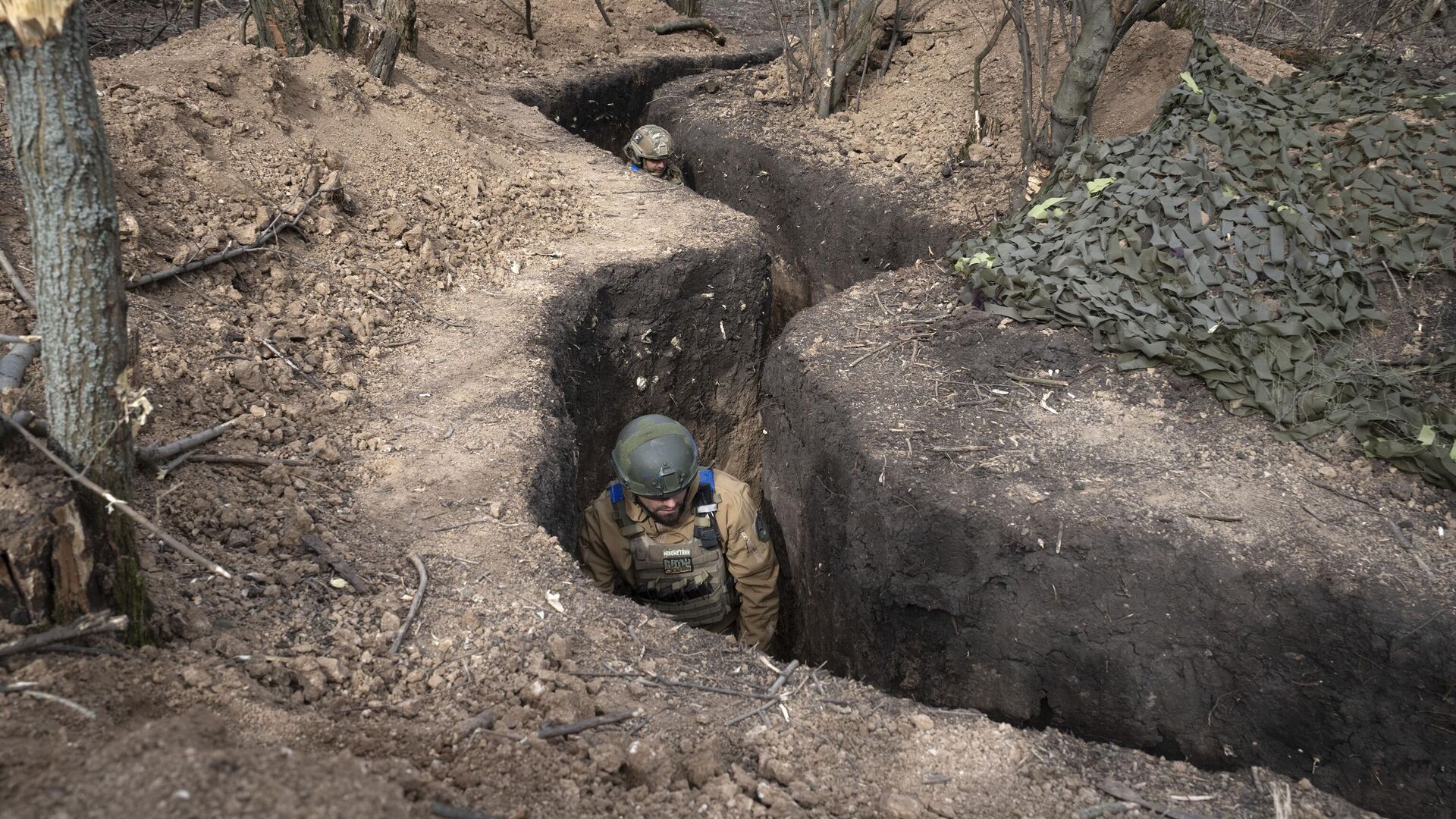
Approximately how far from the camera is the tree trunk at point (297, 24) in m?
6.38

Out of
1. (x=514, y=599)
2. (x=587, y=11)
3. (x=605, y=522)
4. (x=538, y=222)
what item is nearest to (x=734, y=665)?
(x=514, y=599)

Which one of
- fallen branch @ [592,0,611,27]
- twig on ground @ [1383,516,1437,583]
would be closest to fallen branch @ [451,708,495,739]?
twig on ground @ [1383,516,1437,583]

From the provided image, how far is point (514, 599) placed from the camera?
10.2 feet

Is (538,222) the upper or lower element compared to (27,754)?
lower

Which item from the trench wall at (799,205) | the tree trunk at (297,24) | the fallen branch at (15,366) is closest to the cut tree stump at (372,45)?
the tree trunk at (297,24)

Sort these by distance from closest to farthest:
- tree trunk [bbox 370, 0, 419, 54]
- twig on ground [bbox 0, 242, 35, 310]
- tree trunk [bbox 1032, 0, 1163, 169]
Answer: twig on ground [bbox 0, 242, 35, 310], tree trunk [bbox 1032, 0, 1163, 169], tree trunk [bbox 370, 0, 419, 54]

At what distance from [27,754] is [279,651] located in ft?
2.89

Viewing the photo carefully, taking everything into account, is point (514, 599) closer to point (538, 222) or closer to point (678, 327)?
point (678, 327)

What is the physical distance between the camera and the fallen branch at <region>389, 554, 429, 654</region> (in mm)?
2834

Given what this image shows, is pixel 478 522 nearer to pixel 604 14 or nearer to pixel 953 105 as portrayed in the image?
pixel 953 105

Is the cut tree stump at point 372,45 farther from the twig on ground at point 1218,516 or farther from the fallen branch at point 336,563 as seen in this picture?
the twig on ground at point 1218,516

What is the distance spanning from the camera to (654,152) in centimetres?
789

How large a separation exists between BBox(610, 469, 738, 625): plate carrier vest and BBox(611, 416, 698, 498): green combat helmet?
0.61 ft

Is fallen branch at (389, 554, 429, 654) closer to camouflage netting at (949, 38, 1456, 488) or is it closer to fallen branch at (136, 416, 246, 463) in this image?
fallen branch at (136, 416, 246, 463)
